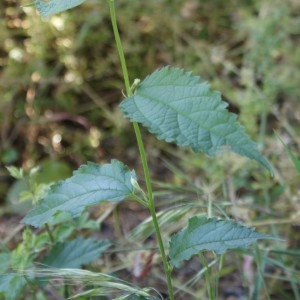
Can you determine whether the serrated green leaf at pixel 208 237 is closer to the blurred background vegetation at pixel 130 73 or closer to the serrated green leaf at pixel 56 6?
the serrated green leaf at pixel 56 6

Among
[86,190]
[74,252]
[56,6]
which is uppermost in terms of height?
[56,6]

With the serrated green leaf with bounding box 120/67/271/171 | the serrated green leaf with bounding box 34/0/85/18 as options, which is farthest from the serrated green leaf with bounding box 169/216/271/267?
the serrated green leaf with bounding box 34/0/85/18

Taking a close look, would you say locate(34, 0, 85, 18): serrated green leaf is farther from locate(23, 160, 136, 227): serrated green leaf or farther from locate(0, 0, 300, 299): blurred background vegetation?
locate(0, 0, 300, 299): blurred background vegetation

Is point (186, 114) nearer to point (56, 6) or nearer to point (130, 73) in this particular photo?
point (56, 6)

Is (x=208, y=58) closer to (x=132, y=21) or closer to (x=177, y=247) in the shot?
(x=132, y=21)

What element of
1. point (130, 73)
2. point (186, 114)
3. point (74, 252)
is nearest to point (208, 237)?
point (186, 114)

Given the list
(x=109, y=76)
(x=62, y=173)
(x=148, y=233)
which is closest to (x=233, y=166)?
(x=148, y=233)

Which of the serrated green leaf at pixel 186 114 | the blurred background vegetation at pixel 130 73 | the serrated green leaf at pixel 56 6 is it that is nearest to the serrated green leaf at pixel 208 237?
the serrated green leaf at pixel 186 114
